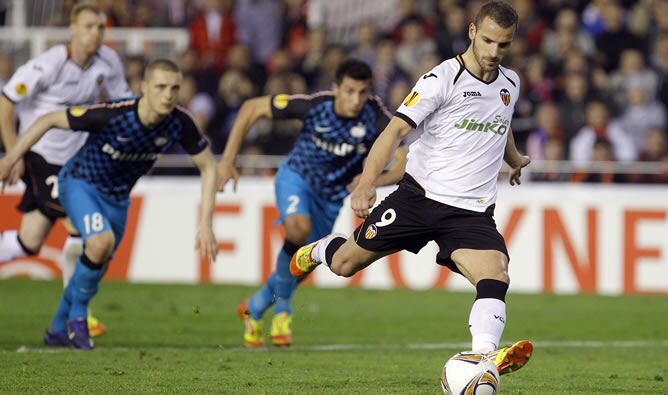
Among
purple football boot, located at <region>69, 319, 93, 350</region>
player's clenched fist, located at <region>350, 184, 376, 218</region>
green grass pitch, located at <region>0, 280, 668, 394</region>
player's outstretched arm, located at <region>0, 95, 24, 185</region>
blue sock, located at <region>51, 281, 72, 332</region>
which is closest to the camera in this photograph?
player's clenched fist, located at <region>350, 184, 376, 218</region>

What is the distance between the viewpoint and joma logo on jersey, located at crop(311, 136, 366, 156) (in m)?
11.3

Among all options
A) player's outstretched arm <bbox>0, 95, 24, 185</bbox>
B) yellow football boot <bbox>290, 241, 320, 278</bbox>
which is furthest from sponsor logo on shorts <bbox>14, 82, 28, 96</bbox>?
yellow football boot <bbox>290, 241, 320, 278</bbox>

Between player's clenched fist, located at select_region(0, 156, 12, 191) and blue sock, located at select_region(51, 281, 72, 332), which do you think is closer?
player's clenched fist, located at select_region(0, 156, 12, 191)

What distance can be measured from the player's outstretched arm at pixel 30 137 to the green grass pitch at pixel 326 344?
4.63 feet

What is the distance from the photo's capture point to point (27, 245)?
12.0 meters

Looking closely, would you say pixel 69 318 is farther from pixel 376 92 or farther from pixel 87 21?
pixel 376 92

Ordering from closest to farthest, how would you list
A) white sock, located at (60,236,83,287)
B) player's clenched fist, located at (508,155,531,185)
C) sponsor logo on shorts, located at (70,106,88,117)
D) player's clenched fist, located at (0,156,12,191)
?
player's clenched fist, located at (508,155,531,185) < player's clenched fist, located at (0,156,12,191) < sponsor logo on shorts, located at (70,106,88,117) < white sock, located at (60,236,83,287)

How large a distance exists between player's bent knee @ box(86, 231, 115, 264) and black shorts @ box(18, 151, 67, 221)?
140 cm

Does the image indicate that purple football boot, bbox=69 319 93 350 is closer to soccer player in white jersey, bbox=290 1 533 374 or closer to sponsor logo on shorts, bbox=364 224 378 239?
soccer player in white jersey, bbox=290 1 533 374

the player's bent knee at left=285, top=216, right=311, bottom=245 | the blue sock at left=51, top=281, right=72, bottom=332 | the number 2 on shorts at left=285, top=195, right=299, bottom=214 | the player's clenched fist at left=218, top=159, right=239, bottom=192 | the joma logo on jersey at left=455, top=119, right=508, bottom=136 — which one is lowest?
the blue sock at left=51, top=281, right=72, bottom=332

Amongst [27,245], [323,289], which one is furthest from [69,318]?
[323,289]

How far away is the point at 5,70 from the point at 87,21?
27.2ft

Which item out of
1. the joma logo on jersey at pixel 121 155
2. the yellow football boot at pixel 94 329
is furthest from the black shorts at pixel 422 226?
the yellow football boot at pixel 94 329

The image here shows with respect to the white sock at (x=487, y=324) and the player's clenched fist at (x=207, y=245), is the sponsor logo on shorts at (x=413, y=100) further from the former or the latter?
the player's clenched fist at (x=207, y=245)
